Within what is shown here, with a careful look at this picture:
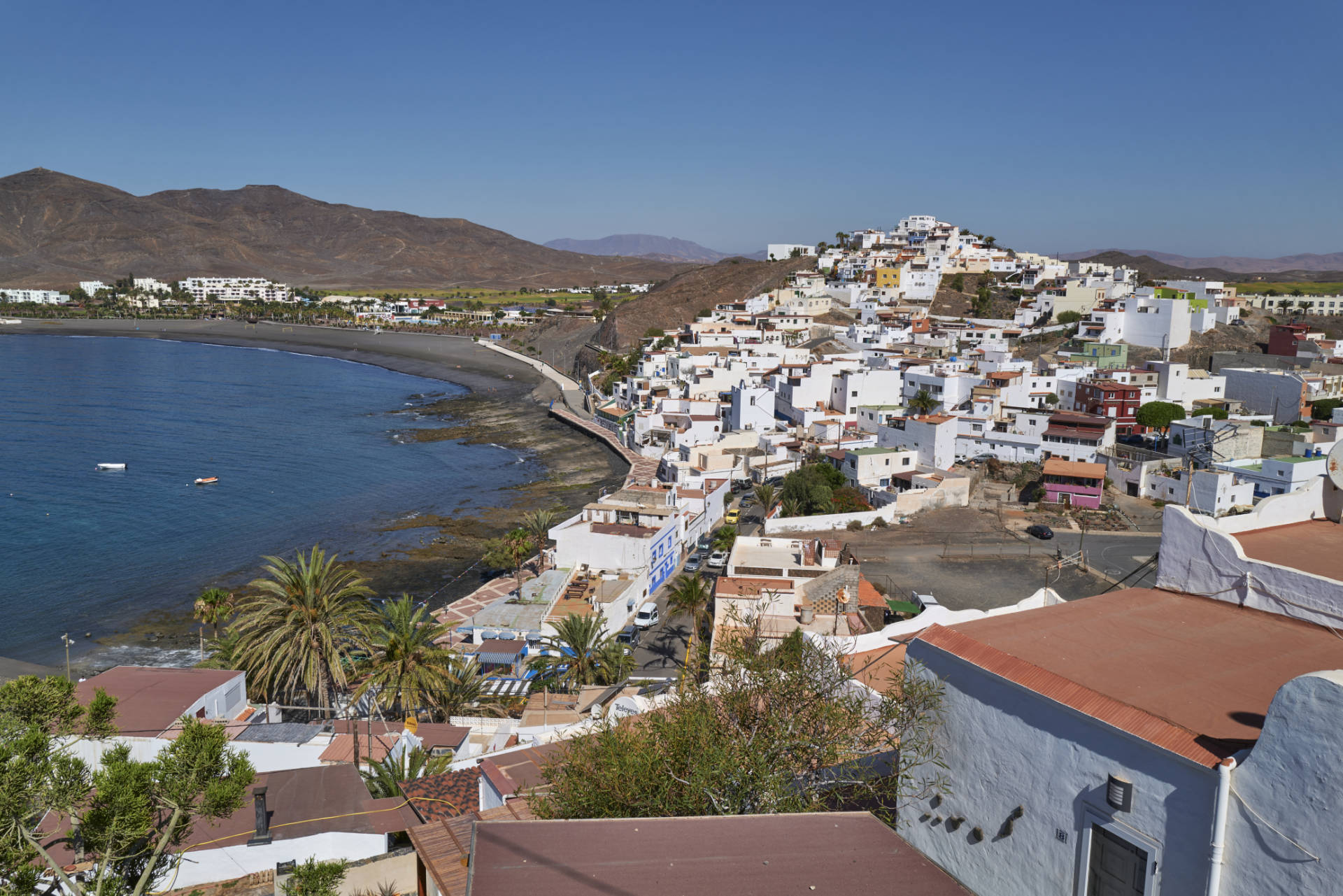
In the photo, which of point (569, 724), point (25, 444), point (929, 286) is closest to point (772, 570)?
point (569, 724)

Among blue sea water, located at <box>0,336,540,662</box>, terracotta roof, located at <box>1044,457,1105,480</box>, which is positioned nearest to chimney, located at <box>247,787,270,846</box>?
blue sea water, located at <box>0,336,540,662</box>

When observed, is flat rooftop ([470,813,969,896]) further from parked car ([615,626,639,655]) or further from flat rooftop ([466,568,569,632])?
flat rooftop ([466,568,569,632])

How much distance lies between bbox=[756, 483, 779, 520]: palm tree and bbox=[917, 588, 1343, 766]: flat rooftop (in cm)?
2576

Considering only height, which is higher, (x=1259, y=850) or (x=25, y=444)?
(x=1259, y=850)

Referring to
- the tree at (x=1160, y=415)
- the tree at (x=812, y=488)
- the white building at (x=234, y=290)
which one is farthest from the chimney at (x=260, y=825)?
the white building at (x=234, y=290)

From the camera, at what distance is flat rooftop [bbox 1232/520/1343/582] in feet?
22.6

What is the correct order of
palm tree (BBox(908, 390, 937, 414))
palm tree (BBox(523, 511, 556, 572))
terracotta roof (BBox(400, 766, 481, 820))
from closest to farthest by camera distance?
1. terracotta roof (BBox(400, 766, 481, 820))
2. palm tree (BBox(523, 511, 556, 572))
3. palm tree (BBox(908, 390, 937, 414))

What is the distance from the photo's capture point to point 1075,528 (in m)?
31.6

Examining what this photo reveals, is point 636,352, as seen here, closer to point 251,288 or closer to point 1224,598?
point 1224,598

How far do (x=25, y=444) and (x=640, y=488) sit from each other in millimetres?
41876

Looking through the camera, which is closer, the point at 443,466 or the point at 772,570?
the point at 772,570

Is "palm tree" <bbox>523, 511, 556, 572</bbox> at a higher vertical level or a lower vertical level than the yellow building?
lower

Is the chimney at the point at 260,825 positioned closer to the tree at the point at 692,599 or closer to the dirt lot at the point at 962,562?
the tree at the point at 692,599

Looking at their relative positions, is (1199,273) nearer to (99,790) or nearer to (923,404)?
(923,404)
